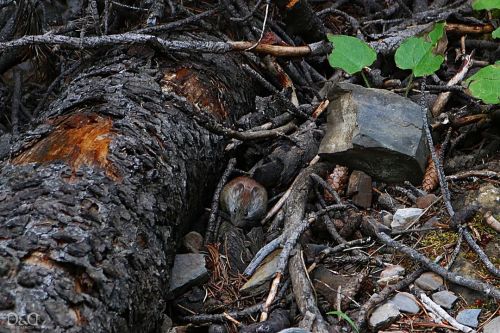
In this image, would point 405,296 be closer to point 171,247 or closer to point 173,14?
point 171,247

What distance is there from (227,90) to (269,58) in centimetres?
47

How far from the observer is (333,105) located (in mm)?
3121

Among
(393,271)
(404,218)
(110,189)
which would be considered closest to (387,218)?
(404,218)

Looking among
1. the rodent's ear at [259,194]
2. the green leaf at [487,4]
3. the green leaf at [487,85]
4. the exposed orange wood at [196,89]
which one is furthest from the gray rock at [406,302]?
the green leaf at [487,4]

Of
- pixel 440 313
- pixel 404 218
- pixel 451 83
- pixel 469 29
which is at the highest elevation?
pixel 469 29

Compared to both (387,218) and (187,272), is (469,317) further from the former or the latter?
(187,272)

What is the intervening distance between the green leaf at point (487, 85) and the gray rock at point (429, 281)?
0.89 meters

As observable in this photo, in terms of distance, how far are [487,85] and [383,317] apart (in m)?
1.23

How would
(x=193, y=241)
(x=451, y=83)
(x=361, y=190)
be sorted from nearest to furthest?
(x=193, y=241), (x=361, y=190), (x=451, y=83)

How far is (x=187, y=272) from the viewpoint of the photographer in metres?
2.54

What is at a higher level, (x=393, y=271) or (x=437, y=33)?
(x=437, y=33)

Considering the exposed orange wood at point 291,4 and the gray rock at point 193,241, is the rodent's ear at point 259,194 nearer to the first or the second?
the gray rock at point 193,241

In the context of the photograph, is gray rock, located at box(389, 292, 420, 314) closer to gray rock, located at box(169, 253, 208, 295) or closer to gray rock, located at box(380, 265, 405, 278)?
gray rock, located at box(380, 265, 405, 278)

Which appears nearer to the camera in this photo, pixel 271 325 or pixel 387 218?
pixel 271 325
